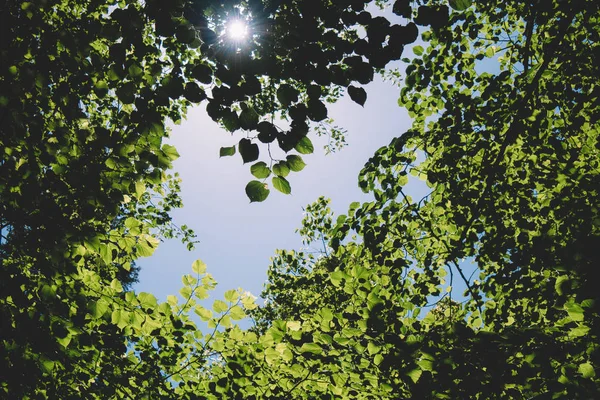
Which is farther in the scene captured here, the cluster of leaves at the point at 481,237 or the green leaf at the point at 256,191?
the cluster of leaves at the point at 481,237

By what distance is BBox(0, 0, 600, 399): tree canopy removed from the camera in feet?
5.90

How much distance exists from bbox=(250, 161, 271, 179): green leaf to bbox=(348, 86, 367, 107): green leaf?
0.66 meters

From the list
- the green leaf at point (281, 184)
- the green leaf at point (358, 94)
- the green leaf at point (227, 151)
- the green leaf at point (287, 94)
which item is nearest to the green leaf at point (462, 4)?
the green leaf at point (358, 94)

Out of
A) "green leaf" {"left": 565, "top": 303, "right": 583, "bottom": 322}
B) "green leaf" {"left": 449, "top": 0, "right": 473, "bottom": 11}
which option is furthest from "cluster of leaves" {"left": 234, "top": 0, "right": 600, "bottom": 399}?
"green leaf" {"left": 449, "top": 0, "right": 473, "bottom": 11}

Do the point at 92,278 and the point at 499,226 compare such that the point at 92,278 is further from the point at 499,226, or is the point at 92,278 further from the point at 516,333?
the point at 499,226

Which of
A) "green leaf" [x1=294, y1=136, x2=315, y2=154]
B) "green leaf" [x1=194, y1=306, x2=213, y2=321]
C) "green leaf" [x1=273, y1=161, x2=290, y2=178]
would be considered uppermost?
"green leaf" [x1=294, y1=136, x2=315, y2=154]

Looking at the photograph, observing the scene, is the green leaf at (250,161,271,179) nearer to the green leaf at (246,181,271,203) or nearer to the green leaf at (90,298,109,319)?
the green leaf at (246,181,271,203)

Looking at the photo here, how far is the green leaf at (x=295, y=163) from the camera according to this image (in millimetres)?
1718

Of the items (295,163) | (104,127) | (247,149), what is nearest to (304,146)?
(295,163)

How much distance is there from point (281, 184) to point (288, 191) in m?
0.06

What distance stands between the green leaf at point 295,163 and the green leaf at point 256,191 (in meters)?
0.20

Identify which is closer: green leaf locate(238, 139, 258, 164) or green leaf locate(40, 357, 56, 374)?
green leaf locate(238, 139, 258, 164)

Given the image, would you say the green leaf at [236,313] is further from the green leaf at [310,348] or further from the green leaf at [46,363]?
the green leaf at [46,363]

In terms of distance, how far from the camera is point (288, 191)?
1.67 metres
